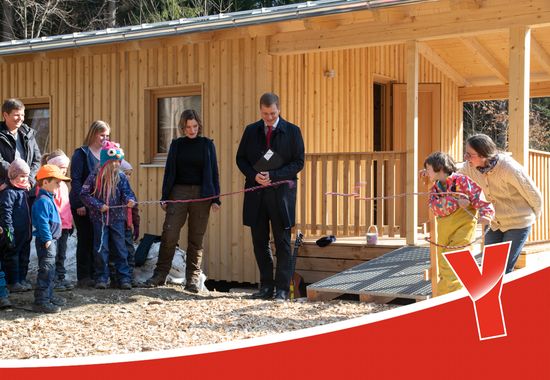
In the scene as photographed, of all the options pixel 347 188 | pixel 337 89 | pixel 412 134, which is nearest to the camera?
pixel 412 134

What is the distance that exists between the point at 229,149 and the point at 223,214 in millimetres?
851

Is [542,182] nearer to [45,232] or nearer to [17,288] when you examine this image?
[45,232]

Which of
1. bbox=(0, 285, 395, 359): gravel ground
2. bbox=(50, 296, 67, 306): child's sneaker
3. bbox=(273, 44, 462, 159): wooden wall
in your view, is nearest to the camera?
bbox=(0, 285, 395, 359): gravel ground

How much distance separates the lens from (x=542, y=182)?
10016 mm

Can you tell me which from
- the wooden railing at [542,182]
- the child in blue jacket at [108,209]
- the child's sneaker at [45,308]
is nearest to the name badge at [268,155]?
the child in blue jacket at [108,209]

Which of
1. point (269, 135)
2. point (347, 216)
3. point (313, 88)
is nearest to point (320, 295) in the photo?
point (269, 135)

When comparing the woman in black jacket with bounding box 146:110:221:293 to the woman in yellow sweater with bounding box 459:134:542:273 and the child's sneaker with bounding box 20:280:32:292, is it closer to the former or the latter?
the child's sneaker with bounding box 20:280:32:292

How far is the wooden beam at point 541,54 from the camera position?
10.5 m

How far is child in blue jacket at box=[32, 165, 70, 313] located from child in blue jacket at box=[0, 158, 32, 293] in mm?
494

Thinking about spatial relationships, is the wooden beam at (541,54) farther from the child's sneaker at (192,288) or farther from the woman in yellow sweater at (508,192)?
the child's sneaker at (192,288)

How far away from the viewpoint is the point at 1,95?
Answer: 12.5m

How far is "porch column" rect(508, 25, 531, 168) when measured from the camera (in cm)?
809

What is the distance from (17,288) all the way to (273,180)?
8.98 ft

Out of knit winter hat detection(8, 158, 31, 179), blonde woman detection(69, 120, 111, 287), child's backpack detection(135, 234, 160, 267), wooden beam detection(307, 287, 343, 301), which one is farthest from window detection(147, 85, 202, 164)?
wooden beam detection(307, 287, 343, 301)
